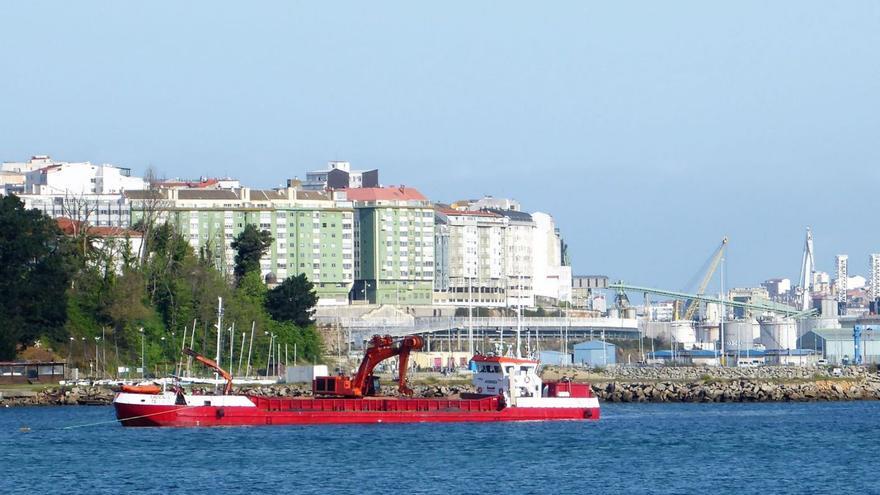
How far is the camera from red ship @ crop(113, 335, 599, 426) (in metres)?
68.2

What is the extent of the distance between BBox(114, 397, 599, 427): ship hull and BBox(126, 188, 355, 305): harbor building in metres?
87.5

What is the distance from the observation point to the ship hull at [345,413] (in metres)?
68.2

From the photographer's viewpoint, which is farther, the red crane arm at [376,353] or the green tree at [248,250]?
the green tree at [248,250]

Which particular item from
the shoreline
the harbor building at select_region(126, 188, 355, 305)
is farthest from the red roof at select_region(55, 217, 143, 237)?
the harbor building at select_region(126, 188, 355, 305)

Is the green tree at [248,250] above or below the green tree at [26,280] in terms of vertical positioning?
above

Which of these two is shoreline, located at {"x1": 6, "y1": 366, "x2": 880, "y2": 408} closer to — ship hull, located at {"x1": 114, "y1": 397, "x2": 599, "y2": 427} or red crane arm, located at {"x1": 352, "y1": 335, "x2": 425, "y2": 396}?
ship hull, located at {"x1": 114, "y1": 397, "x2": 599, "y2": 427}

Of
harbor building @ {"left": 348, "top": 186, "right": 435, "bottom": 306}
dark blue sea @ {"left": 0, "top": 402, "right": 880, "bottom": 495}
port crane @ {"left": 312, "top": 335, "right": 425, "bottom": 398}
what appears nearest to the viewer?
dark blue sea @ {"left": 0, "top": 402, "right": 880, "bottom": 495}

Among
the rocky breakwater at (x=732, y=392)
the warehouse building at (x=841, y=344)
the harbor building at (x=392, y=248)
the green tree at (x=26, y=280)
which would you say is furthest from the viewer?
the harbor building at (x=392, y=248)

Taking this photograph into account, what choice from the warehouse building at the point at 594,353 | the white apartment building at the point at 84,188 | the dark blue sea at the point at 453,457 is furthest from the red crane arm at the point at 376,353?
the white apartment building at the point at 84,188

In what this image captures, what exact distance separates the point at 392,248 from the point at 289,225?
12.9 m

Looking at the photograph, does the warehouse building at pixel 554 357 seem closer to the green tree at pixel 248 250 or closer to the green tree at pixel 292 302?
the green tree at pixel 292 302

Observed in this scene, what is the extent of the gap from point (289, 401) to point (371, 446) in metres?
9.48

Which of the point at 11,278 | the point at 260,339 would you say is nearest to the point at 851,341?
the point at 260,339

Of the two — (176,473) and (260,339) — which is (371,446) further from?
(260,339)
